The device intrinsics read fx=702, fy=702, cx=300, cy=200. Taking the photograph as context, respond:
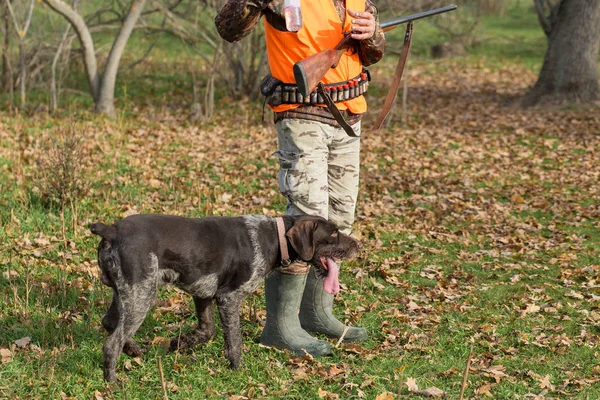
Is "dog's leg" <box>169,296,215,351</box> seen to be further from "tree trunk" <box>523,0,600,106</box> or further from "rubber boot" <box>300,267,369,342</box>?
"tree trunk" <box>523,0,600,106</box>

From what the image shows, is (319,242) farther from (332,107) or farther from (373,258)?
(373,258)

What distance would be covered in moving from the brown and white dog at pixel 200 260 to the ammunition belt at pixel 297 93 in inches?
32.0

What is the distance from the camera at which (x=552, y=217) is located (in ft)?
30.8

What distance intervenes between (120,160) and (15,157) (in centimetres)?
148

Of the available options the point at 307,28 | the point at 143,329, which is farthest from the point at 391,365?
the point at 307,28

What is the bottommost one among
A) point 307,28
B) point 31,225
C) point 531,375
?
point 531,375

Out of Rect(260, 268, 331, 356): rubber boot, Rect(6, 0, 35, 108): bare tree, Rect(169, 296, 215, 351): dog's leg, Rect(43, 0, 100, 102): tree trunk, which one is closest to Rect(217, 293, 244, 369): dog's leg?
Rect(169, 296, 215, 351): dog's leg

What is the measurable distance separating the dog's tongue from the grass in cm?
57

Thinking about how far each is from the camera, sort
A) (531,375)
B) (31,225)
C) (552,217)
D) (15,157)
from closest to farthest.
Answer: (531,375), (31,225), (552,217), (15,157)

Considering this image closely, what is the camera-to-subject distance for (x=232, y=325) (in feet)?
15.8

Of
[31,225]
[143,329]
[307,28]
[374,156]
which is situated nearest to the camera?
[307,28]

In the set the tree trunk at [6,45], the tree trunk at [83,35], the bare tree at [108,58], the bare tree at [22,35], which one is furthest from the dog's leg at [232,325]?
the tree trunk at [6,45]

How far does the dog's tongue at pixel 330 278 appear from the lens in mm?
4926

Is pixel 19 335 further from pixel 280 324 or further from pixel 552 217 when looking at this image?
pixel 552 217
